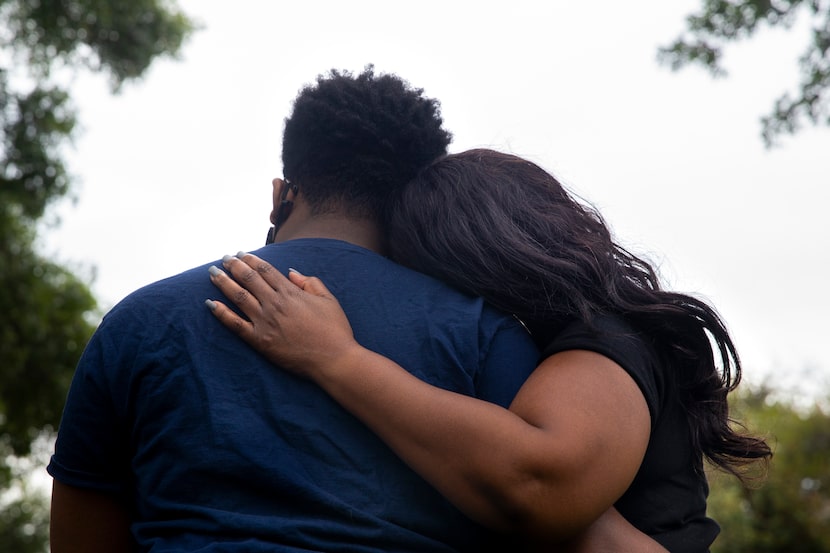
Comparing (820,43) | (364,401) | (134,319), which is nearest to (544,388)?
(364,401)

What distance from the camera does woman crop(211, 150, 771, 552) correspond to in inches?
79.1

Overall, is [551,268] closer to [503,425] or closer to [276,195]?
[503,425]

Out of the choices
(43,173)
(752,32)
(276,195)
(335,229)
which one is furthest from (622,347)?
(43,173)

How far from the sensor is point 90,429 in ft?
7.14

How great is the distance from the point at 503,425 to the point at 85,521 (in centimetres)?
102

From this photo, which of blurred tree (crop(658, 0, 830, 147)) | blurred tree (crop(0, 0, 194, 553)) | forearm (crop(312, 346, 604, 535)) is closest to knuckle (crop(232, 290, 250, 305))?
forearm (crop(312, 346, 604, 535))

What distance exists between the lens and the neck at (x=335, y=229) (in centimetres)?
250

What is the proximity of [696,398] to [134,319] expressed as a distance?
1387mm

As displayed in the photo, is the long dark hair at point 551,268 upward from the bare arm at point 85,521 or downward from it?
upward

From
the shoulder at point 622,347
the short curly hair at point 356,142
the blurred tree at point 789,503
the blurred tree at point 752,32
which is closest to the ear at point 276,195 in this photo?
the short curly hair at point 356,142

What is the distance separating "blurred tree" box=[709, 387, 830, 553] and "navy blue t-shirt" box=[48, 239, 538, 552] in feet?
53.6

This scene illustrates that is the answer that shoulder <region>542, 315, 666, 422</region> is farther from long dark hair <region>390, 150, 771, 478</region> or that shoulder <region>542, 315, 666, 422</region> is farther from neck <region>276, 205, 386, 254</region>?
neck <region>276, 205, 386, 254</region>

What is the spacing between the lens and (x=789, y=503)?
18.0 metres

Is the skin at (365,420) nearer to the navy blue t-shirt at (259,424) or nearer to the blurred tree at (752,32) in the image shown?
the navy blue t-shirt at (259,424)
